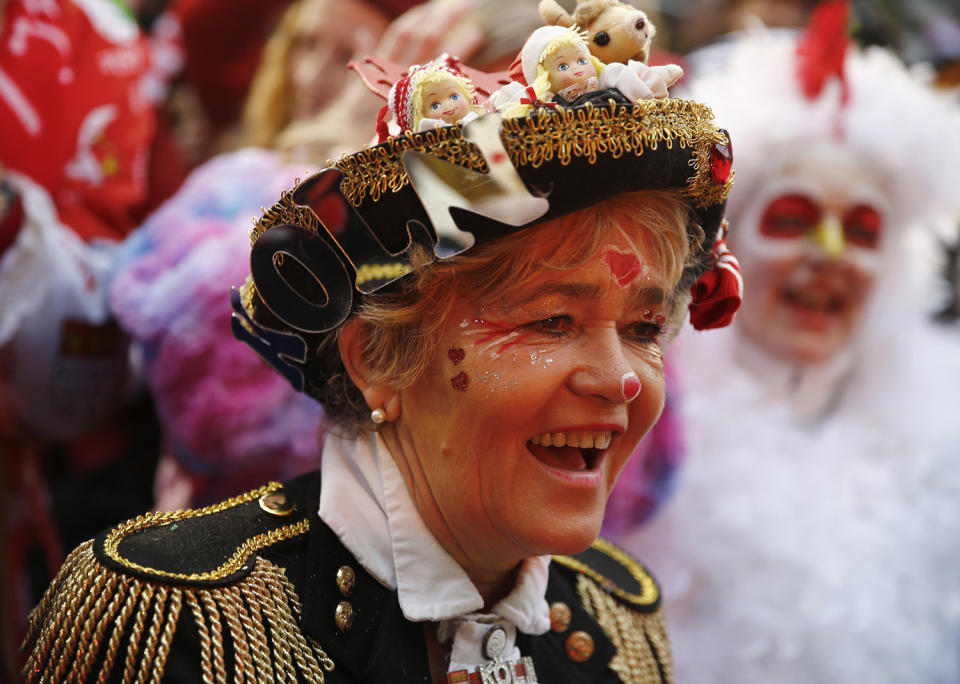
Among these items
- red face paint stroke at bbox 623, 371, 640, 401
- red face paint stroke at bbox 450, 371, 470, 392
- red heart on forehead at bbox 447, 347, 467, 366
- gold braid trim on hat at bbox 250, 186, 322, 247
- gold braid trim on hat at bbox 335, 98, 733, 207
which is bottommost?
red face paint stroke at bbox 623, 371, 640, 401

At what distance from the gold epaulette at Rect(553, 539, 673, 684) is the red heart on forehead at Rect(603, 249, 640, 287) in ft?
2.03

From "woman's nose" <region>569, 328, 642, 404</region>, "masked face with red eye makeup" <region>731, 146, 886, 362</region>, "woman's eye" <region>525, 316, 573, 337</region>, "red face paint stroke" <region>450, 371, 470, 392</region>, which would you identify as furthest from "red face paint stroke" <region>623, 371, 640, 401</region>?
"masked face with red eye makeup" <region>731, 146, 886, 362</region>

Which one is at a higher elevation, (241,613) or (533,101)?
(533,101)

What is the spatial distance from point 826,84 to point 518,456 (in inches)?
96.9

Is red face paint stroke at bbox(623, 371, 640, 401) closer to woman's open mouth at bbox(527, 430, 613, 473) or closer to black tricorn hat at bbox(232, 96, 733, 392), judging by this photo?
woman's open mouth at bbox(527, 430, 613, 473)

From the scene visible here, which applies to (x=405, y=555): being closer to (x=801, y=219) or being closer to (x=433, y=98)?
(x=433, y=98)

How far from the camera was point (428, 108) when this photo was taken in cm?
143

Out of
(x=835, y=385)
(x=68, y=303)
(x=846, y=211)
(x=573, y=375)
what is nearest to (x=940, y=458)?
(x=835, y=385)

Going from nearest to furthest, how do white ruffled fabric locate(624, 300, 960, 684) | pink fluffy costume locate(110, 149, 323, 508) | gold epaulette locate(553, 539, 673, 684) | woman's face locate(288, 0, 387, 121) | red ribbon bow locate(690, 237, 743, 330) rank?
red ribbon bow locate(690, 237, 743, 330) → gold epaulette locate(553, 539, 673, 684) → pink fluffy costume locate(110, 149, 323, 508) → white ruffled fabric locate(624, 300, 960, 684) → woman's face locate(288, 0, 387, 121)

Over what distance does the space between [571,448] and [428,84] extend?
0.57 metres

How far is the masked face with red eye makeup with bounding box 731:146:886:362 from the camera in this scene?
341 cm

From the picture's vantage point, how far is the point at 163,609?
1.39 metres

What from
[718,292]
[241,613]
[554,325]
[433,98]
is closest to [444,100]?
[433,98]

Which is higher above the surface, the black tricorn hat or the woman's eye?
the black tricorn hat
